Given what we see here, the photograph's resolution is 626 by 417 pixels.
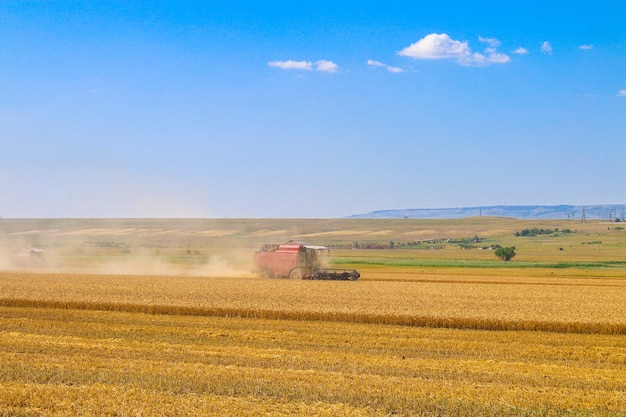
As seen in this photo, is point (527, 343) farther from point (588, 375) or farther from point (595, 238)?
point (595, 238)

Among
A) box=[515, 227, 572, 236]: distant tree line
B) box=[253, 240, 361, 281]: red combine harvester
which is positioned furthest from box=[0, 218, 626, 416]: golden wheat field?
box=[515, 227, 572, 236]: distant tree line

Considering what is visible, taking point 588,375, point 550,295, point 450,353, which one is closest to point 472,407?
point 588,375

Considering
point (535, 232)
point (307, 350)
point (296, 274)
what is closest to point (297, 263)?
point (296, 274)

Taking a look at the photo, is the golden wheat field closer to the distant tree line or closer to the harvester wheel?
the harvester wheel

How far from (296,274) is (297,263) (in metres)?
0.71

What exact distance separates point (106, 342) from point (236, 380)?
646 cm

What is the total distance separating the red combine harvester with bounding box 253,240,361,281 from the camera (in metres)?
45.3

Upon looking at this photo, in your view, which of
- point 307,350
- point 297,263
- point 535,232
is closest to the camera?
point 307,350

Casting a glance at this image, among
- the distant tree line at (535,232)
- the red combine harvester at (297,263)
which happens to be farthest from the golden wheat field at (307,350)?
the distant tree line at (535,232)

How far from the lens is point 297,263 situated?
46062 mm

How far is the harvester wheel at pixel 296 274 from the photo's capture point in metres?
45.6

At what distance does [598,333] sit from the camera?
79.7ft

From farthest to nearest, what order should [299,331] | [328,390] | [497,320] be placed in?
[497,320]
[299,331]
[328,390]

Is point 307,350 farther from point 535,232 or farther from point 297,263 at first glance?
point 535,232
